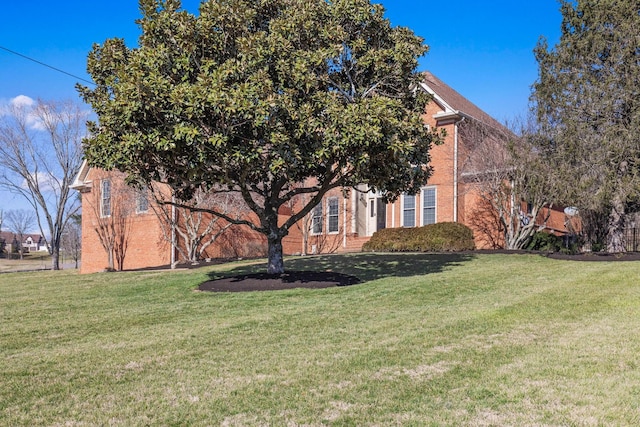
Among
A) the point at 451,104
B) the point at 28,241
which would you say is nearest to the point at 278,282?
the point at 451,104

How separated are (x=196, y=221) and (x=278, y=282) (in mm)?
11773

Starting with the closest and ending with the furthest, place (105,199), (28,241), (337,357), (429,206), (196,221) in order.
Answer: (337,357) → (429,206) → (196,221) → (105,199) → (28,241)

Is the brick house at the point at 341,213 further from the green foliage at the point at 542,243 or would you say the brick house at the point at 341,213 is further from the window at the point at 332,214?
the green foliage at the point at 542,243

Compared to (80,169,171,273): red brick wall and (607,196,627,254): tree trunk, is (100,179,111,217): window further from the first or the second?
(607,196,627,254): tree trunk

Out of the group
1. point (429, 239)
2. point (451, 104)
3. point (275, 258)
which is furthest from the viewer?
point (451, 104)

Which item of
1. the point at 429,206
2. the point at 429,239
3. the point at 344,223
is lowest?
the point at 429,239

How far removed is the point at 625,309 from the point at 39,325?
30.9ft

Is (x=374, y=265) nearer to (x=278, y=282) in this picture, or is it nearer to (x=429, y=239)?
(x=278, y=282)

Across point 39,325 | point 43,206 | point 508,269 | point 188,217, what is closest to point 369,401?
point 39,325

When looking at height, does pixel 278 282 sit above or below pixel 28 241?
above

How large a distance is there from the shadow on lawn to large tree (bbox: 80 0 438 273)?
2.88 m

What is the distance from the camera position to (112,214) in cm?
2589

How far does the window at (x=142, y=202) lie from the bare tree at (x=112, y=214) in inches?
9.3

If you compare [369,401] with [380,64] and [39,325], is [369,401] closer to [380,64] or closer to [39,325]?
[39,325]
